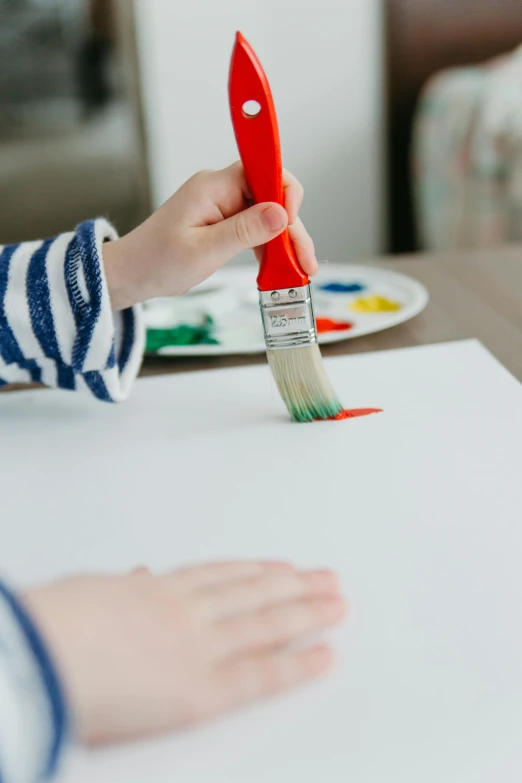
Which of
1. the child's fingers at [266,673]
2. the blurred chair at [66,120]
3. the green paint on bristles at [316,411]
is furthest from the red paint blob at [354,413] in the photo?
the blurred chair at [66,120]

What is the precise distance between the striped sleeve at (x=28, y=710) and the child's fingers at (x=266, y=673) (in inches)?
2.6

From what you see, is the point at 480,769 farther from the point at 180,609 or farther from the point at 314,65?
the point at 314,65

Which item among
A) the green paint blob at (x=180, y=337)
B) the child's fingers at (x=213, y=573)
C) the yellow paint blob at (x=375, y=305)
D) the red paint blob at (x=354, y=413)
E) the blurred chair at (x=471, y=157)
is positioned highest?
the child's fingers at (x=213, y=573)

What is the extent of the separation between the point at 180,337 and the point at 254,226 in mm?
226

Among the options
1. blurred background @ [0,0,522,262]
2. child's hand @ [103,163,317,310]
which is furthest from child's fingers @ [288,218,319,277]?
blurred background @ [0,0,522,262]

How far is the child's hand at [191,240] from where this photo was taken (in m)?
0.54

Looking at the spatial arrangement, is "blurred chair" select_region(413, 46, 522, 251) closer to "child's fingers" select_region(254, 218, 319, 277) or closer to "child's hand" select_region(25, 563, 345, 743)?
"child's fingers" select_region(254, 218, 319, 277)

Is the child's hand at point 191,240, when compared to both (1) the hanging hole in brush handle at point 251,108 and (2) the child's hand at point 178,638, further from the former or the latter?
(2) the child's hand at point 178,638

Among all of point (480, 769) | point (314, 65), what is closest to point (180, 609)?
point (480, 769)

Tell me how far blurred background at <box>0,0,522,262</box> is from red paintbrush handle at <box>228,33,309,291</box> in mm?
1475

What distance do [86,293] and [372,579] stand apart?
293mm

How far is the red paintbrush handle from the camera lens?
47 cm

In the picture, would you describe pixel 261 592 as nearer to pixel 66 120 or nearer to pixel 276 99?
pixel 276 99

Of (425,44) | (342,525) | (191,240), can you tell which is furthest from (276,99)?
(342,525)
